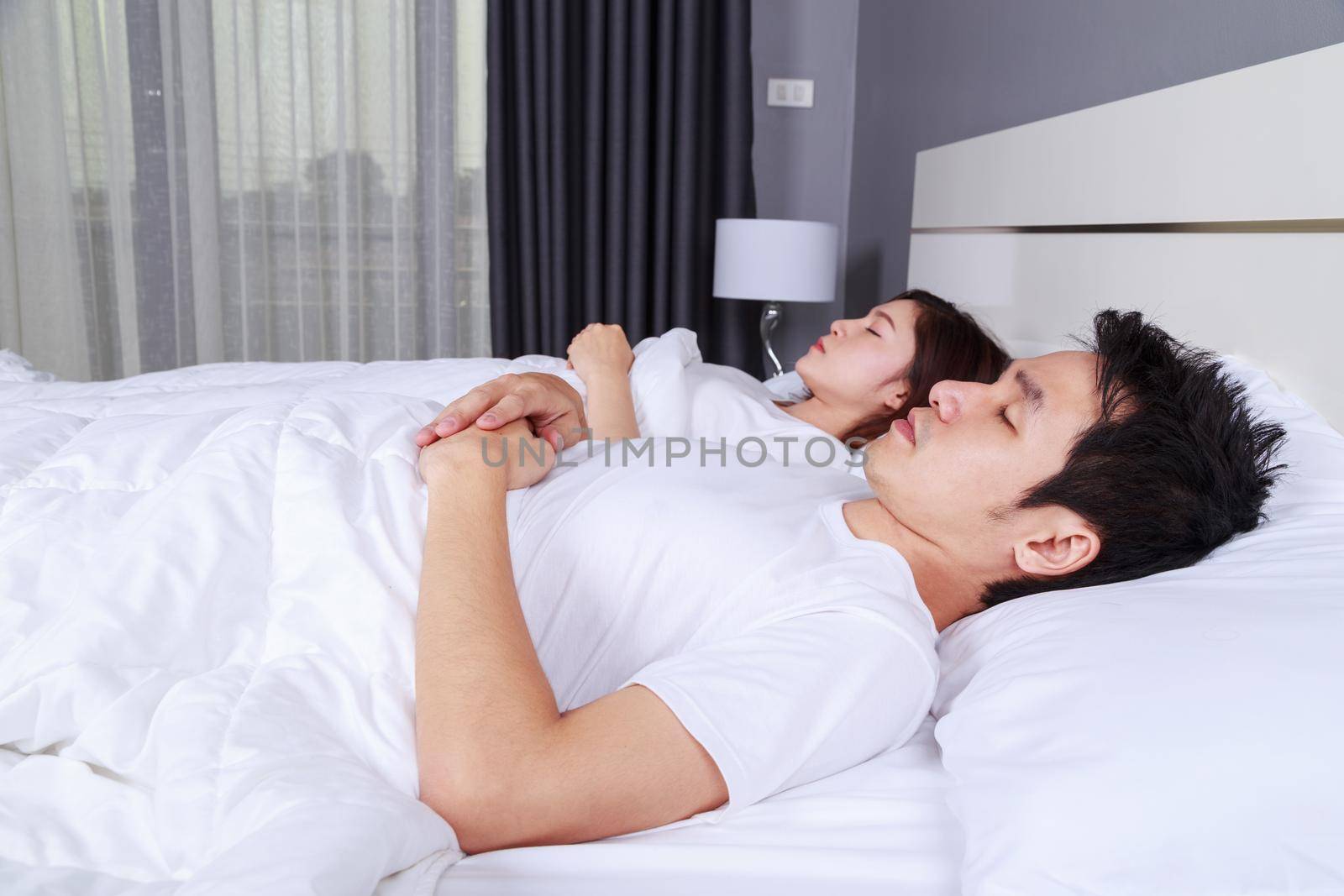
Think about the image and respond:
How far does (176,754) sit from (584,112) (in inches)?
112

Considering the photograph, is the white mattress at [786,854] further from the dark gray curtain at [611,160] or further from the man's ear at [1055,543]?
the dark gray curtain at [611,160]

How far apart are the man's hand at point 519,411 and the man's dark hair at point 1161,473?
0.62 meters

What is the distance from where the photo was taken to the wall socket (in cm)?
341

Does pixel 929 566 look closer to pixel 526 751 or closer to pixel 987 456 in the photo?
pixel 987 456

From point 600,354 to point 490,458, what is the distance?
2.51 feet

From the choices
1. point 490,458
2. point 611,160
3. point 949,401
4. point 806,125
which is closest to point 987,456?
point 949,401

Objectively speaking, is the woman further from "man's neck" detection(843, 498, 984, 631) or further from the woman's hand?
"man's neck" detection(843, 498, 984, 631)

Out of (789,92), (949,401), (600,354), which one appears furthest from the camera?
(789,92)

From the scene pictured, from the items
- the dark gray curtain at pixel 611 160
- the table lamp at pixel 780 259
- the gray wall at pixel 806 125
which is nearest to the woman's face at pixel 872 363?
the table lamp at pixel 780 259

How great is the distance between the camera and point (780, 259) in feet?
9.37

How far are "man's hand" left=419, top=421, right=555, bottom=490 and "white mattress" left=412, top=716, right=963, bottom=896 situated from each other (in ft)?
1.34

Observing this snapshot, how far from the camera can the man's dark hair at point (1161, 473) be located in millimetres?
949

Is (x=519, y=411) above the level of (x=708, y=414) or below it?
above

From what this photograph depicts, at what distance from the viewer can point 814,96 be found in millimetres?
3439
